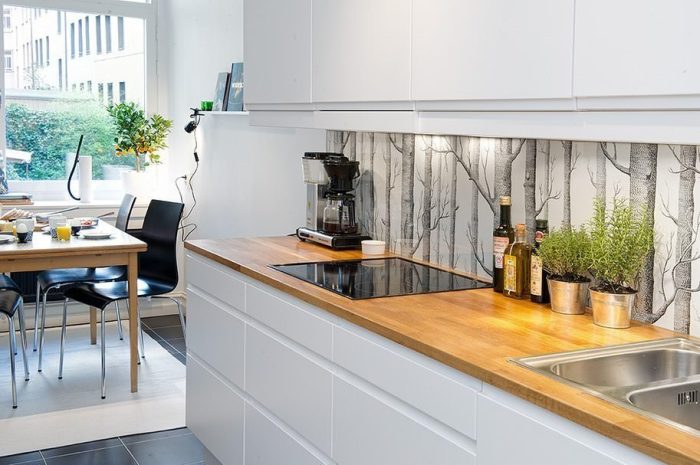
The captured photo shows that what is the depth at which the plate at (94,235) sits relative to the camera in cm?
446

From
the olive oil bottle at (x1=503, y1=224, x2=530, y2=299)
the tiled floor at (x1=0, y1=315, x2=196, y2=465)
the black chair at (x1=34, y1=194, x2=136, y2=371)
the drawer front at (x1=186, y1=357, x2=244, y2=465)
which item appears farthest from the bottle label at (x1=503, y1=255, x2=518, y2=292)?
the black chair at (x1=34, y1=194, x2=136, y2=371)

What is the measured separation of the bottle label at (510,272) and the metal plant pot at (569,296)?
186mm

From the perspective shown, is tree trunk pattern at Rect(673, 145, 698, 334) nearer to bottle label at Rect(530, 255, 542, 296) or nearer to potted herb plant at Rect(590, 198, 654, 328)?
A: potted herb plant at Rect(590, 198, 654, 328)

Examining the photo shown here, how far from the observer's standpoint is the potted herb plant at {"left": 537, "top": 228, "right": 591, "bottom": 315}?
2199 millimetres

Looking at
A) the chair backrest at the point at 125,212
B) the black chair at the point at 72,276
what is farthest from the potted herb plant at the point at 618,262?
the chair backrest at the point at 125,212

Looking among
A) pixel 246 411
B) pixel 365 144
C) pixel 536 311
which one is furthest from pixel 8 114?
pixel 536 311

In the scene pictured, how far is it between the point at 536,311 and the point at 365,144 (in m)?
1.48

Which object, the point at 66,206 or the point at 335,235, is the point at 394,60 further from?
the point at 66,206

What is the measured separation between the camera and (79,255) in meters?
4.27

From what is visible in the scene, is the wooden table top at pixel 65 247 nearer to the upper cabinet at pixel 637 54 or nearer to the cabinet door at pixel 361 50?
the cabinet door at pixel 361 50

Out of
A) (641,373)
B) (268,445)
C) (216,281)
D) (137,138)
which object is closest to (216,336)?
(216,281)

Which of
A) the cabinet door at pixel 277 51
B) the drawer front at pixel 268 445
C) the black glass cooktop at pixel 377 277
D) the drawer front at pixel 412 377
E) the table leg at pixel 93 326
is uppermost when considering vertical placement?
the cabinet door at pixel 277 51

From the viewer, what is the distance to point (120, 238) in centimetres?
452

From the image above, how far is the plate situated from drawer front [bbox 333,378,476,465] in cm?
248
